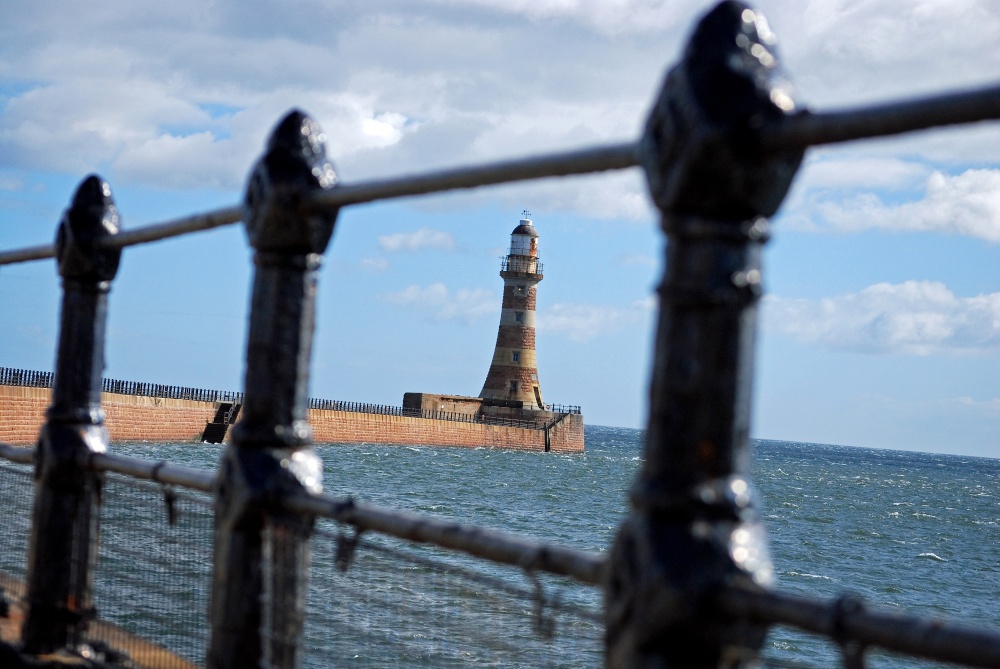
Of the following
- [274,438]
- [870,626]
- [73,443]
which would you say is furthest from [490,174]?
[73,443]

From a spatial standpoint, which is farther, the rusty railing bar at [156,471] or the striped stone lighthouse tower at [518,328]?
the striped stone lighthouse tower at [518,328]

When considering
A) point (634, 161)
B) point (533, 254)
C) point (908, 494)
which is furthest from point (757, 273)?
point (908, 494)

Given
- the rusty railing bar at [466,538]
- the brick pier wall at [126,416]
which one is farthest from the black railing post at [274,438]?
the brick pier wall at [126,416]

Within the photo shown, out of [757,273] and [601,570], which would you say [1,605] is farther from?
[757,273]

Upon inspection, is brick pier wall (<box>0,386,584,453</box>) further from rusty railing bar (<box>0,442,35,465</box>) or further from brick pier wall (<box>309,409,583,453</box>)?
rusty railing bar (<box>0,442,35,465</box>)

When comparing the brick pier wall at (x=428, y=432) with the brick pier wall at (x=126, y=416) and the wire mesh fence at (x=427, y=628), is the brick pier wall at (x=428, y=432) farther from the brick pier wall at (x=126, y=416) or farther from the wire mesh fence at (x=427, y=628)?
the wire mesh fence at (x=427, y=628)

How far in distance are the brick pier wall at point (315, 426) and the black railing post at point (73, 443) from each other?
23.4 m

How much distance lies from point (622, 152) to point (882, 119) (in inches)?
19.4

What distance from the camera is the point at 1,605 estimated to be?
421 centimetres

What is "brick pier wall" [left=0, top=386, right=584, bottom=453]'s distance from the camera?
29.6 meters

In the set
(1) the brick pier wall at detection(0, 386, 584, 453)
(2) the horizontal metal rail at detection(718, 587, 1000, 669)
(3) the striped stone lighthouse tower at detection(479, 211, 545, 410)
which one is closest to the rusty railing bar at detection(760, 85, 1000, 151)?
(2) the horizontal metal rail at detection(718, 587, 1000, 669)

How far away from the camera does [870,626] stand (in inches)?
64.4

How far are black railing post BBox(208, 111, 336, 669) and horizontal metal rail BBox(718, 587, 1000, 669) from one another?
4.26 ft

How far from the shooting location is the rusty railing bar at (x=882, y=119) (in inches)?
60.1
